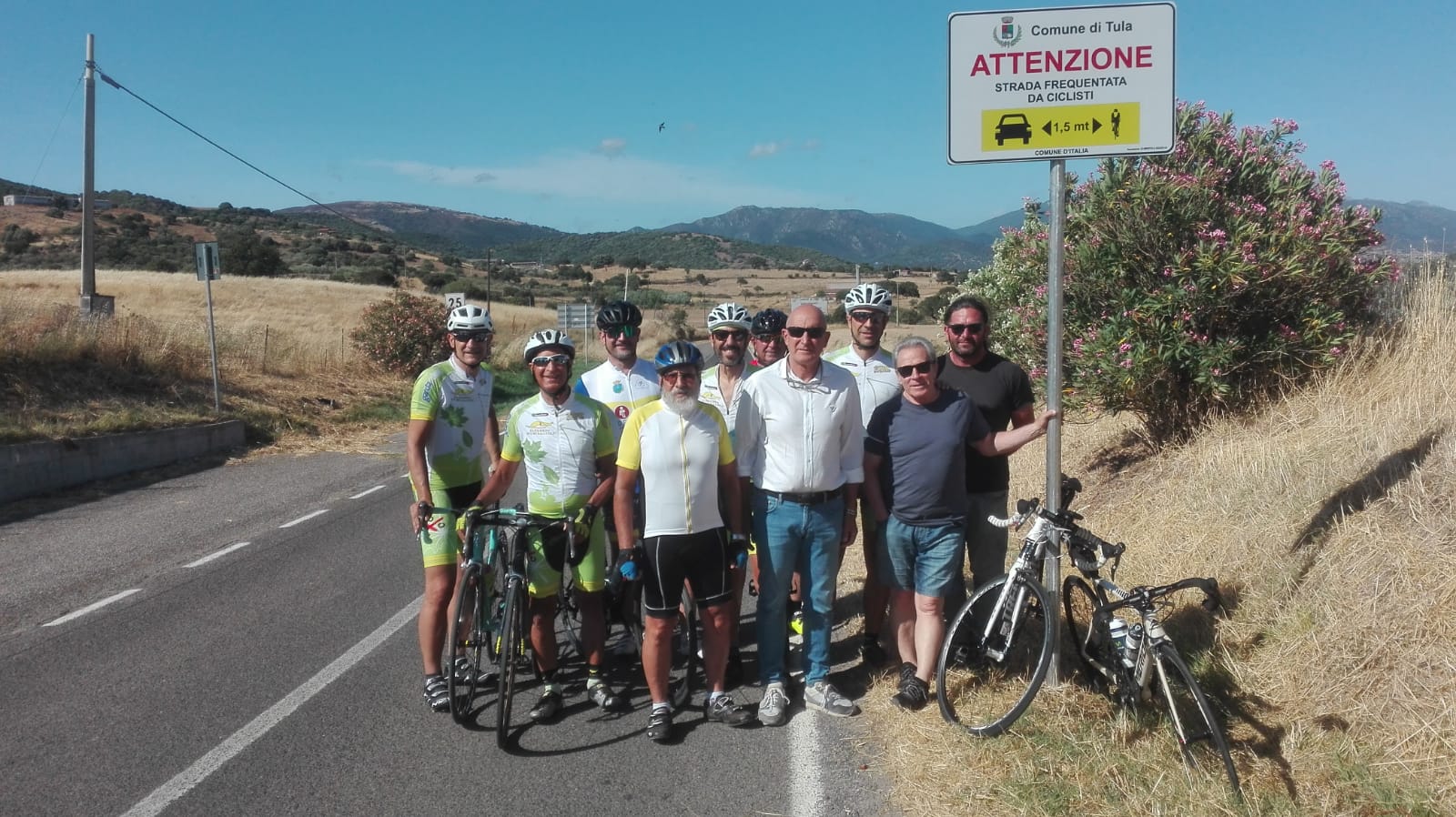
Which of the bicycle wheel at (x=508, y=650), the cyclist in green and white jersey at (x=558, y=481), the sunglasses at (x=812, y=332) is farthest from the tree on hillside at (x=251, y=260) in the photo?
the sunglasses at (x=812, y=332)

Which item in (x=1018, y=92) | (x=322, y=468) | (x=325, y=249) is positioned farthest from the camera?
(x=325, y=249)

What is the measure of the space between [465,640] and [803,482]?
192 cm

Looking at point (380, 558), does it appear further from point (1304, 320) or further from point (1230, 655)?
point (1304, 320)

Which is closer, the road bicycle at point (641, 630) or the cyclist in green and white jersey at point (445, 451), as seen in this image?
the cyclist in green and white jersey at point (445, 451)

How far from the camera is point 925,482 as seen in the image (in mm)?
5047

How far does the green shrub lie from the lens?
2781cm

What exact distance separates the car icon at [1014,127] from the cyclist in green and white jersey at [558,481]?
2369 millimetres

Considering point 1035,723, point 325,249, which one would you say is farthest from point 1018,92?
point 325,249

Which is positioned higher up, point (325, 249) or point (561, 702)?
point (325, 249)

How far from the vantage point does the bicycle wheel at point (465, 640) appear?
4980 mm

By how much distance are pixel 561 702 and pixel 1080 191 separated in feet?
21.7

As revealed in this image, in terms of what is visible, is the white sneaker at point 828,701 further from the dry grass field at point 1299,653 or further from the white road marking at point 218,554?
the white road marking at point 218,554

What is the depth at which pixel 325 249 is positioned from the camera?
87.6 metres

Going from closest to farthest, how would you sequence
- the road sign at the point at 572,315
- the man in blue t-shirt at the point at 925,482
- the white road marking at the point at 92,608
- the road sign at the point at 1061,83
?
the road sign at the point at 1061,83 → the man in blue t-shirt at the point at 925,482 → the white road marking at the point at 92,608 → the road sign at the point at 572,315
